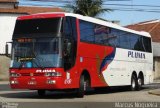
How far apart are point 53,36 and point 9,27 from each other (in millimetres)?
37958

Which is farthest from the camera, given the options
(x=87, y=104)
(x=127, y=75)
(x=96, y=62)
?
(x=127, y=75)

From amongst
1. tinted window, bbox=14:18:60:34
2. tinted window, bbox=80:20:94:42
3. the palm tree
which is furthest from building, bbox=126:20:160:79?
tinted window, bbox=14:18:60:34

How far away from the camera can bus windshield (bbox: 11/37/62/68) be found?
2223cm

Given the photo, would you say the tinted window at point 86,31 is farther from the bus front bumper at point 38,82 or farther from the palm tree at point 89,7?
the palm tree at point 89,7

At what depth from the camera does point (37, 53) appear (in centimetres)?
2255

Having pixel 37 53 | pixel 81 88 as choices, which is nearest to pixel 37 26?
pixel 37 53

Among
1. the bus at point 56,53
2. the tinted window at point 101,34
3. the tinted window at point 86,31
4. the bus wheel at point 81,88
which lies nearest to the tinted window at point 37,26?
the bus at point 56,53

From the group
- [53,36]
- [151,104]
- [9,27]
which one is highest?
[9,27]

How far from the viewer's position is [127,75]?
1166 inches

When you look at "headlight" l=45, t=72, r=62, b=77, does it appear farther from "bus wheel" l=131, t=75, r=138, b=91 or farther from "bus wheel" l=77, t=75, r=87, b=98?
"bus wheel" l=131, t=75, r=138, b=91

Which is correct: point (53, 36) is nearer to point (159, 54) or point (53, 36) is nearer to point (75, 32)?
point (75, 32)

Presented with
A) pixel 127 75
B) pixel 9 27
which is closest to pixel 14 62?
pixel 127 75

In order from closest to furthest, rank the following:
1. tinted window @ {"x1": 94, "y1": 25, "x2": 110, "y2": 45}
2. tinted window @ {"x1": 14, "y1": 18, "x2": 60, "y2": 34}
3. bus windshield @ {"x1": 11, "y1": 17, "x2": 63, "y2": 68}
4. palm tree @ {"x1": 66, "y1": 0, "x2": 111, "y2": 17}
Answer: bus windshield @ {"x1": 11, "y1": 17, "x2": 63, "y2": 68}, tinted window @ {"x1": 14, "y1": 18, "x2": 60, "y2": 34}, tinted window @ {"x1": 94, "y1": 25, "x2": 110, "y2": 45}, palm tree @ {"x1": 66, "y1": 0, "x2": 111, "y2": 17}

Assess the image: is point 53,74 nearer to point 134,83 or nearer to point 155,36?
point 134,83
